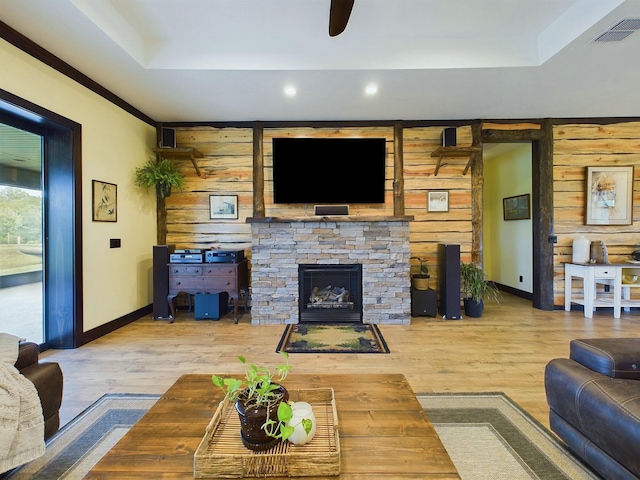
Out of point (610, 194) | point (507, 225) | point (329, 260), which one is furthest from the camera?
point (507, 225)

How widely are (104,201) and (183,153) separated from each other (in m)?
1.23

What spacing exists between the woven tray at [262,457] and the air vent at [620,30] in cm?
352

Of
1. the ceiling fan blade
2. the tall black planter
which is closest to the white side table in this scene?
the tall black planter

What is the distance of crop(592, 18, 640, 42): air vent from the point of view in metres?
2.44

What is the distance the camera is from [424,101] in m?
3.84

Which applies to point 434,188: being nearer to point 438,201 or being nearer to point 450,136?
point 438,201

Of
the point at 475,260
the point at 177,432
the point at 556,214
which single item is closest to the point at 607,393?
the point at 177,432

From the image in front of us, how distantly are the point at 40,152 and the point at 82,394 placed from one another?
7.79 ft

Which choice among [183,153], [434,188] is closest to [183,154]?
[183,153]

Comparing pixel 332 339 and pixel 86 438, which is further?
pixel 332 339

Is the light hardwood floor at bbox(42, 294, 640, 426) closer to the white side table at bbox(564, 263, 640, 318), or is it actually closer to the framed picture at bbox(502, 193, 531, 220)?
the white side table at bbox(564, 263, 640, 318)

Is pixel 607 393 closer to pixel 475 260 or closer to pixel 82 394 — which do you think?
pixel 82 394

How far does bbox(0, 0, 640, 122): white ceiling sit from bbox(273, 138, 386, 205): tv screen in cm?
60

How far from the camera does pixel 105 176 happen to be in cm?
360
